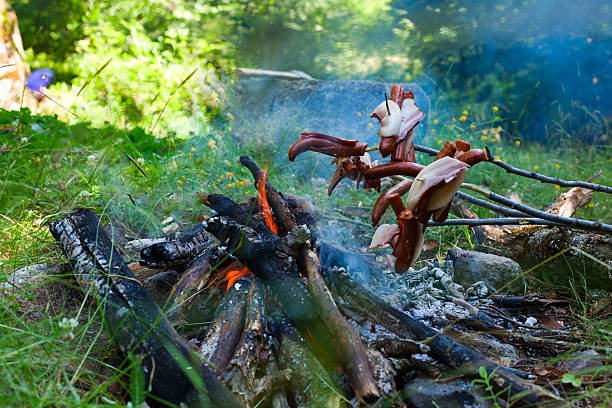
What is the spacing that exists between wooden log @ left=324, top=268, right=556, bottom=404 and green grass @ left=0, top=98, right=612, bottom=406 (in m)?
0.19

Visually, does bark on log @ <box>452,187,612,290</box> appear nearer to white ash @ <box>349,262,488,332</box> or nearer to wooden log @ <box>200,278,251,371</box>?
white ash @ <box>349,262,488,332</box>

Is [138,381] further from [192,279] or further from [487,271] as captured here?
[487,271]

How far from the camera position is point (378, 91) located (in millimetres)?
4508

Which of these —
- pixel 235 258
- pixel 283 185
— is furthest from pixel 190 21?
pixel 235 258

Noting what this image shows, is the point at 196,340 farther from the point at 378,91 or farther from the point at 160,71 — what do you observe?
the point at 160,71

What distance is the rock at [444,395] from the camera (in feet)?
3.80

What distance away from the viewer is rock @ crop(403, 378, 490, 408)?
3.80 ft

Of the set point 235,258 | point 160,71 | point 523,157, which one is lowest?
point 523,157

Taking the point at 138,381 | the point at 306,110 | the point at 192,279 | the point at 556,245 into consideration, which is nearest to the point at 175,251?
the point at 192,279

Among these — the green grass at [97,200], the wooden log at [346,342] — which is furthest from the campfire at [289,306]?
the green grass at [97,200]

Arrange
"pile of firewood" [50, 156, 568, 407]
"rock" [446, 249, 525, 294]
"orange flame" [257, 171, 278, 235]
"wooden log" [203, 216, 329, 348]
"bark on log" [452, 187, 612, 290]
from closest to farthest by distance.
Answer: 1. "pile of firewood" [50, 156, 568, 407]
2. "wooden log" [203, 216, 329, 348]
3. "orange flame" [257, 171, 278, 235]
4. "bark on log" [452, 187, 612, 290]
5. "rock" [446, 249, 525, 294]

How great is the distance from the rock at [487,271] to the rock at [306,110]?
202 cm

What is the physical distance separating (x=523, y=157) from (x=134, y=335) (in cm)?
434

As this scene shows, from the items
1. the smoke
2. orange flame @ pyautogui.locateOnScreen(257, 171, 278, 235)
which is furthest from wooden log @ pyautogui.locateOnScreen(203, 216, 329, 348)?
the smoke
